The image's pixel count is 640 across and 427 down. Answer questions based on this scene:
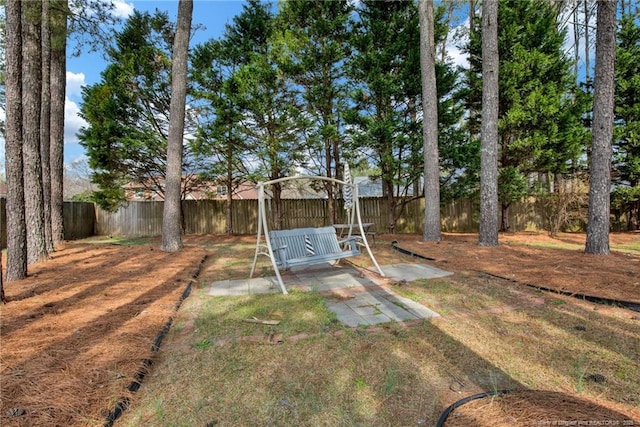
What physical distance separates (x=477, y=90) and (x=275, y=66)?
688 cm

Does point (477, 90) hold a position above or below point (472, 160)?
above

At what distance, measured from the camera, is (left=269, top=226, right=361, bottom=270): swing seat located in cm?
413

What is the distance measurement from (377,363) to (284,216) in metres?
10.8

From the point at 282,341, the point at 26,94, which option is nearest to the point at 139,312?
the point at 282,341

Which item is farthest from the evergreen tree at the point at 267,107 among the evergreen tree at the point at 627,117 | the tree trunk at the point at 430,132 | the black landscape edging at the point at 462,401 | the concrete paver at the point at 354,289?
the evergreen tree at the point at 627,117

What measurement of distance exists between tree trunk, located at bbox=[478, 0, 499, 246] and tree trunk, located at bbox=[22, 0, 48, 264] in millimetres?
8624

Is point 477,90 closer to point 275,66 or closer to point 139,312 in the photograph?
point 275,66

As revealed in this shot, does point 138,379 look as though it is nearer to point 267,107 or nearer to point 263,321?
point 263,321

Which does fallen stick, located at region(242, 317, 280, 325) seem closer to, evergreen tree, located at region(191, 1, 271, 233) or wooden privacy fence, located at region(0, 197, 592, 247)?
evergreen tree, located at region(191, 1, 271, 233)

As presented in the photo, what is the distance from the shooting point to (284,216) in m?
12.7

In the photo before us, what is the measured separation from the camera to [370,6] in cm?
1018

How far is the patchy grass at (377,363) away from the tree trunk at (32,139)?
14.0 ft

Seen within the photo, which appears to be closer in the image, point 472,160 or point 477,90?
point 472,160

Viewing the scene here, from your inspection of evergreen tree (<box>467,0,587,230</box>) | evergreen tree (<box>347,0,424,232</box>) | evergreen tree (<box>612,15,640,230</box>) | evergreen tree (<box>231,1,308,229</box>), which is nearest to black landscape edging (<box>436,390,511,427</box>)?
evergreen tree (<box>347,0,424,232</box>)
